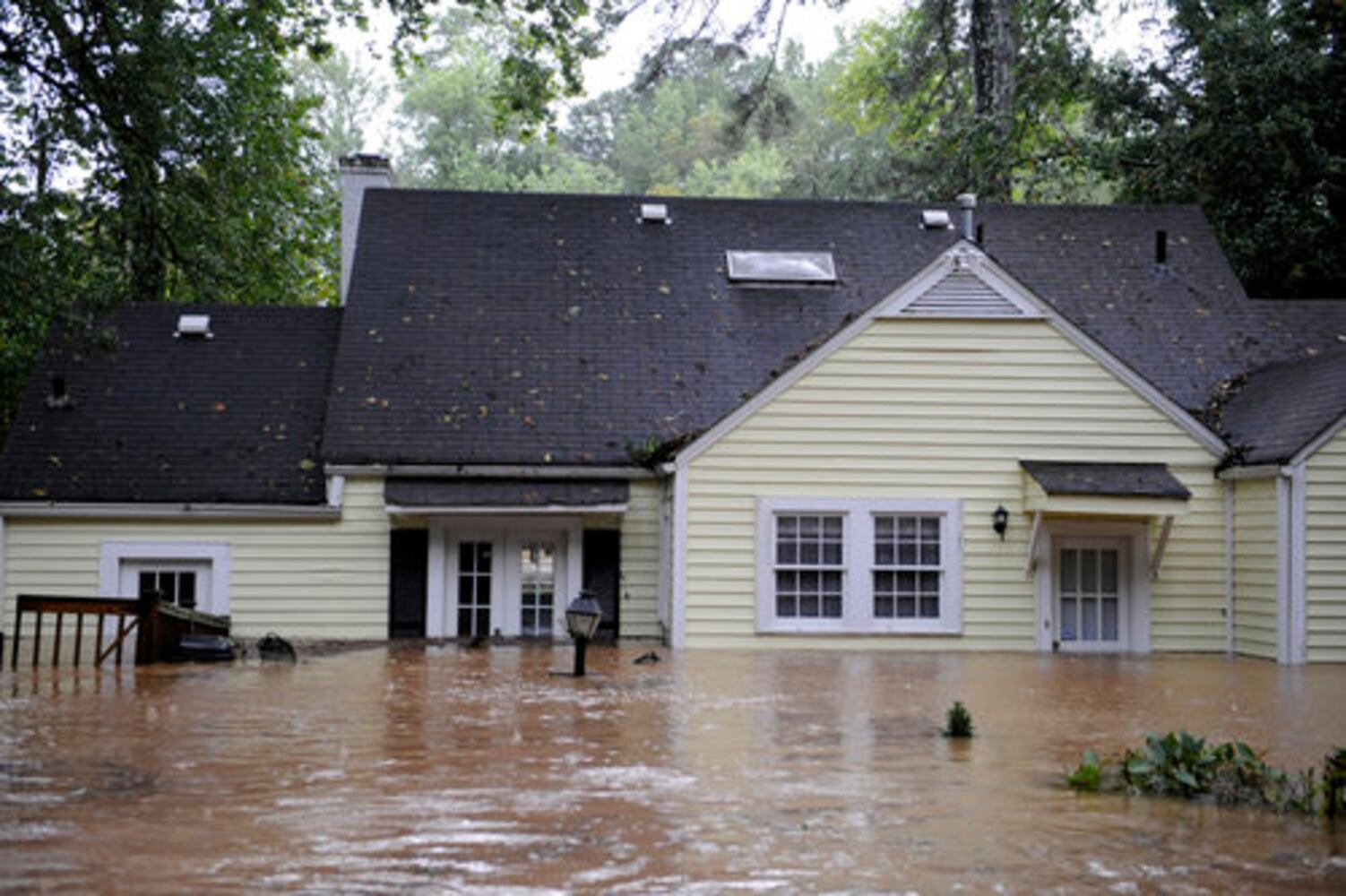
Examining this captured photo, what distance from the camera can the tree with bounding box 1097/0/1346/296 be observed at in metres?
26.6

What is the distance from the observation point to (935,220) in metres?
24.5

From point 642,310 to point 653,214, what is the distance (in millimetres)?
2405

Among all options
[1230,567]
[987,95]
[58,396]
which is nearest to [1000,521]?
[1230,567]

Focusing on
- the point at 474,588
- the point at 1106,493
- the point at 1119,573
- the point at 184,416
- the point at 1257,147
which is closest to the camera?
the point at 1106,493

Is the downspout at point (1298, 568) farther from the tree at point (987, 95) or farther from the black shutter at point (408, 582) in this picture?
the black shutter at point (408, 582)

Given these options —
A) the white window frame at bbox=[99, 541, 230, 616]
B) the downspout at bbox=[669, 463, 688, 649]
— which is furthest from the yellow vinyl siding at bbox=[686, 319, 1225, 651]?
the white window frame at bbox=[99, 541, 230, 616]

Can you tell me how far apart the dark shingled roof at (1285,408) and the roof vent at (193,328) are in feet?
45.4

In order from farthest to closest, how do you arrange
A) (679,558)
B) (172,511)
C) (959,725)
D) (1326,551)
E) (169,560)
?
(169,560) < (172,511) < (679,558) < (1326,551) < (959,725)

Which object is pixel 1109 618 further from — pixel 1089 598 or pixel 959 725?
pixel 959 725

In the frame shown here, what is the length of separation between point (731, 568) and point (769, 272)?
596 cm

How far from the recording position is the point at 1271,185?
27516 millimetres

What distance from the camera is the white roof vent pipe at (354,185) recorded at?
2530 centimetres

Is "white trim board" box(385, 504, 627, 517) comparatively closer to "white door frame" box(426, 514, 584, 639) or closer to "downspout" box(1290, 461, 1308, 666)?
"white door frame" box(426, 514, 584, 639)

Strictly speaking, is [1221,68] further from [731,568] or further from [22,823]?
[22,823]
